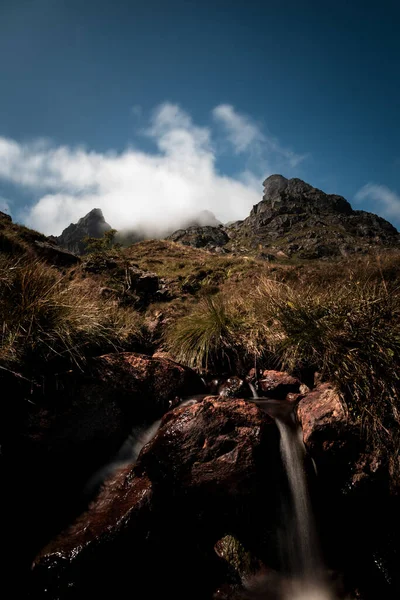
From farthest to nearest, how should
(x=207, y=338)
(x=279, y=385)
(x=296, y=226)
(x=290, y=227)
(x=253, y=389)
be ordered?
(x=290, y=227) → (x=296, y=226) → (x=207, y=338) → (x=253, y=389) → (x=279, y=385)

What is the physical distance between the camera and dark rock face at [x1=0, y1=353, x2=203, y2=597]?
107 inches

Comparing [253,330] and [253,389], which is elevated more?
[253,330]

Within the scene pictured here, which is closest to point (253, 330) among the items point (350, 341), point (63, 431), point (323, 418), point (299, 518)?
point (350, 341)

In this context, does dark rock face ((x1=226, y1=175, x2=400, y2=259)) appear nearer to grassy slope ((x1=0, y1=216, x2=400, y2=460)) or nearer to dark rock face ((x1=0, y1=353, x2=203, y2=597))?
grassy slope ((x1=0, y1=216, x2=400, y2=460))

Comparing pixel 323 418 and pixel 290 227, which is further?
pixel 290 227

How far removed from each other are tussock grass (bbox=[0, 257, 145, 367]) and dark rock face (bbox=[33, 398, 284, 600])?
171 cm

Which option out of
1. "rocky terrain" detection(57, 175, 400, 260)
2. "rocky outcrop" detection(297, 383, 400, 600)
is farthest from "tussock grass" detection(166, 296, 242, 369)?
"rocky terrain" detection(57, 175, 400, 260)

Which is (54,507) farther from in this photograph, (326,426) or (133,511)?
(326,426)

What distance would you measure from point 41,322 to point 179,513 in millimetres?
2908

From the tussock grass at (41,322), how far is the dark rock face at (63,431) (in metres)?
0.29

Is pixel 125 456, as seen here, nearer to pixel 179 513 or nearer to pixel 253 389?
pixel 179 513

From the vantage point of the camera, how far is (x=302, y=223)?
11431 centimetres

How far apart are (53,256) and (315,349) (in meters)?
7.58

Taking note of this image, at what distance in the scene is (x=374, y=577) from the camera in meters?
2.59
